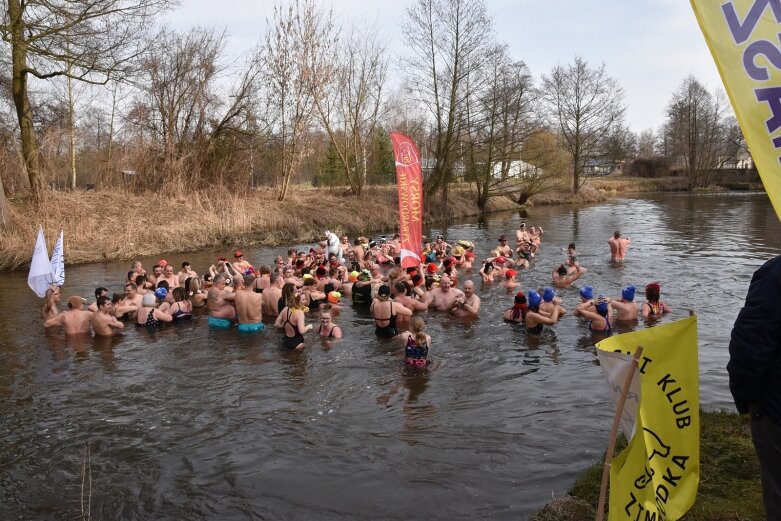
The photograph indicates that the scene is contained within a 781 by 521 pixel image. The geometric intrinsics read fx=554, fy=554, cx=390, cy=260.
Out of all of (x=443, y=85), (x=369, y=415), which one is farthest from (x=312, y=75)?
(x=369, y=415)

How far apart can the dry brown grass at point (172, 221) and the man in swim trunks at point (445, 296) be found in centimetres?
1279

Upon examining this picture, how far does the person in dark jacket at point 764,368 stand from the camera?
2502mm

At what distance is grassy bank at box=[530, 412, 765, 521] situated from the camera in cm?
378

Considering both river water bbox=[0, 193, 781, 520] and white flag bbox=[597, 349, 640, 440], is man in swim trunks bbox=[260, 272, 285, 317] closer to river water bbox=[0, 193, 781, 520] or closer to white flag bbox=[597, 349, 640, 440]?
river water bbox=[0, 193, 781, 520]

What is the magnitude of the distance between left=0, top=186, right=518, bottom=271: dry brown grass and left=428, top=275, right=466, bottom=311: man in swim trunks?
12793 millimetres

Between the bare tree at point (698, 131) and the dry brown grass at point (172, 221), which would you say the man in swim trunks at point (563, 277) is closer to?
the dry brown grass at point (172, 221)

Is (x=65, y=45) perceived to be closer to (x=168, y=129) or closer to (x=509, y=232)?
(x=168, y=129)

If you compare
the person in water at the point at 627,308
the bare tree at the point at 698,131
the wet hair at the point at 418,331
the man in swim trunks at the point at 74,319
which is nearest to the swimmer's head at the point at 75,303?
the man in swim trunks at the point at 74,319

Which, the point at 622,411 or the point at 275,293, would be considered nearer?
the point at 622,411

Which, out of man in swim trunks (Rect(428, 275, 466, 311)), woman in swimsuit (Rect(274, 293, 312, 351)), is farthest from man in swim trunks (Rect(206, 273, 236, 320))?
man in swim trunks (Rect(428, 275, 466, 311))

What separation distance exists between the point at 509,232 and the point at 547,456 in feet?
74.2

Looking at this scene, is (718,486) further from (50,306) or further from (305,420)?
(50,306)

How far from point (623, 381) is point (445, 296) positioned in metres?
8.40

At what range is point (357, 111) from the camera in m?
36.0
